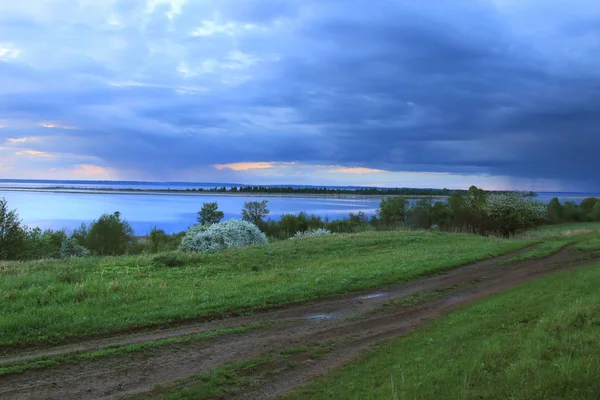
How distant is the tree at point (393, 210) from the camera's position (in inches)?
3356

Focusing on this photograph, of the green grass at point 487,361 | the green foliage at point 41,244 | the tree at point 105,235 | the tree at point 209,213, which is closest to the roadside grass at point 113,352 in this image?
the green grass at point 487,361

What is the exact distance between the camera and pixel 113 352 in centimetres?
770

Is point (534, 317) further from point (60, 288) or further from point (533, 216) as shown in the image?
point (533, 216)

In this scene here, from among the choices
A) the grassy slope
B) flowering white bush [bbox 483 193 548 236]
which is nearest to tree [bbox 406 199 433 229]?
flowering white bush [bbox 483 193 548 236]

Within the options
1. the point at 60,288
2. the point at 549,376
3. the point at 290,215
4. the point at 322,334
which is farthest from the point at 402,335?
the point at 290,215

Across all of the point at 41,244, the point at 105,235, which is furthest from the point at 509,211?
the point at 41,244

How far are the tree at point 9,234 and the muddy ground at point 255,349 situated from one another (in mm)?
29152

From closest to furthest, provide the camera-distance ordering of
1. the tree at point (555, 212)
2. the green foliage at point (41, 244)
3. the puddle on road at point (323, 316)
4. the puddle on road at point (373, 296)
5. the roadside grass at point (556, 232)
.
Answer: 1. the puddle on road at point (323, 316)
2. the puddle on road at point (373, 296)
3. the green foliage at point (41, 244)
4. the roadside grass at point (556, 232)
5. the tree at point (555, 212)

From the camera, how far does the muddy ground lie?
6.37 meters

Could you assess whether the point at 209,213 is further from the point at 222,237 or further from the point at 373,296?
the point at 373,296

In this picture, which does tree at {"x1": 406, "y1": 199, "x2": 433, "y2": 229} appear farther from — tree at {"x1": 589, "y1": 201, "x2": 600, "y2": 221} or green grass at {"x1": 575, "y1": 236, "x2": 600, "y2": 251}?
green grass at {"x1": 575, "y1": 236, "x2": 600, "y2": 251}

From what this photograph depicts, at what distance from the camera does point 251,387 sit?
6.44 meters

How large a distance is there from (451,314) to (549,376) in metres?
5.56

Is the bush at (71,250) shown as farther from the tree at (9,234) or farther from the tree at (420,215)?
the tree at (420,215)
